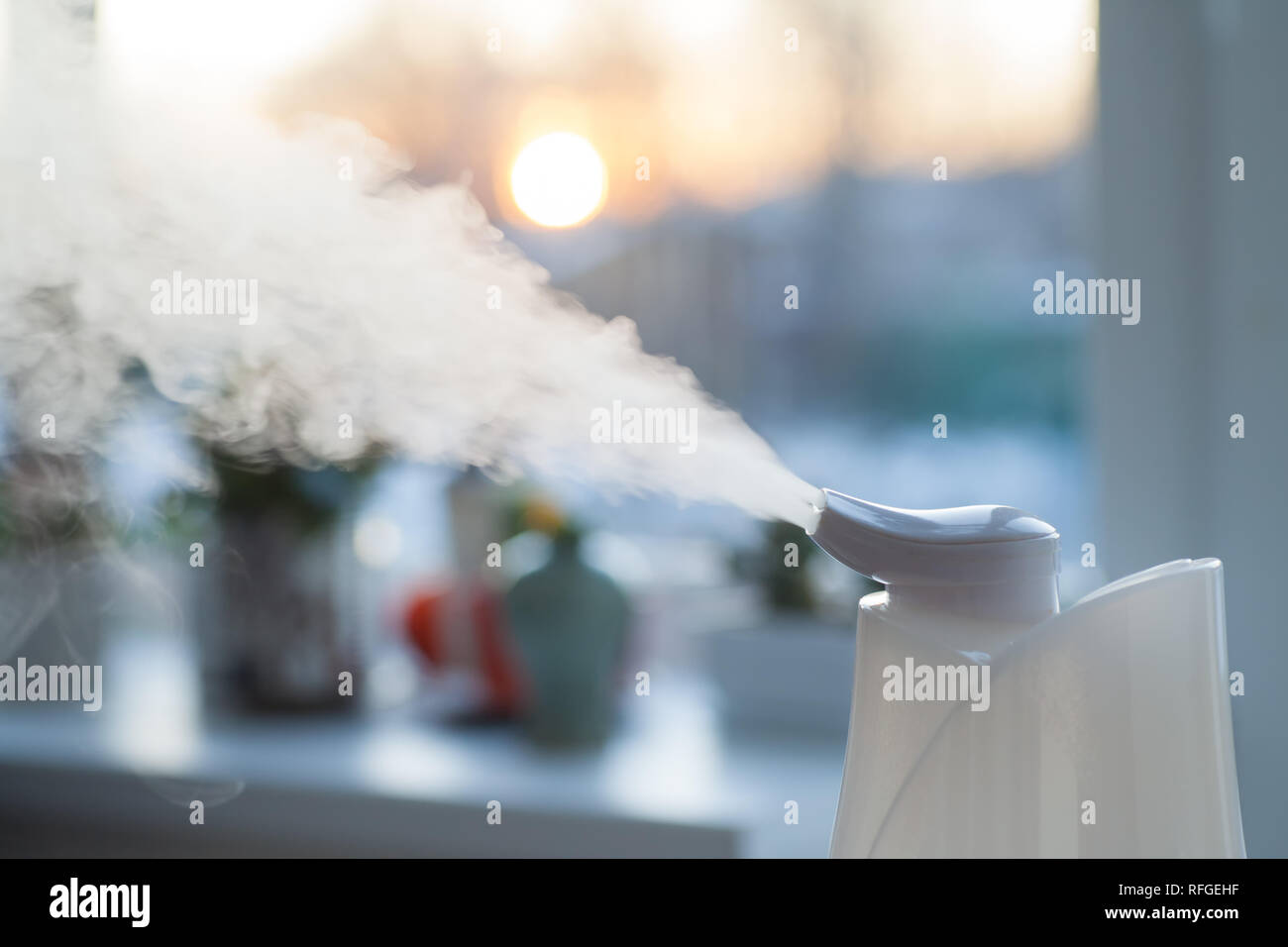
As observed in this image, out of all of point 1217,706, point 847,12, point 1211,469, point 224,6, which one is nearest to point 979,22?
point 847,12

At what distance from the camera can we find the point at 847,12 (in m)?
1.05

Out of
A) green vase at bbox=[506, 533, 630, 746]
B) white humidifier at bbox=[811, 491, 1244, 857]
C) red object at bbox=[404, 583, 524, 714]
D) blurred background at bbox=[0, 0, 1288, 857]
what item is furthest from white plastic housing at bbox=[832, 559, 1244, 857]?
red object at bbox=[404, 583, 524, 714]

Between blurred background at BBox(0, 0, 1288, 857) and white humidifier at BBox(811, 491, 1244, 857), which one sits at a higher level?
blurred background at BBox(0, 0, 1288, 857)

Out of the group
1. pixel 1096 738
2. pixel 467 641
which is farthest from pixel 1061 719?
pixel 467 641

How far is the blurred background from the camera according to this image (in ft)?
3.28

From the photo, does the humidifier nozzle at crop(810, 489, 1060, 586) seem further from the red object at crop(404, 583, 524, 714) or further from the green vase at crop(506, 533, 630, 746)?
the red object at crop(404, 583, 524, 714)

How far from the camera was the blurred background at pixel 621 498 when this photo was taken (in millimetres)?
1000

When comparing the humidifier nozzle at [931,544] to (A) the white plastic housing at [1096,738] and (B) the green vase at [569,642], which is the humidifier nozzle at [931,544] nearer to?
(A) the white plastic housing at [1096,738]

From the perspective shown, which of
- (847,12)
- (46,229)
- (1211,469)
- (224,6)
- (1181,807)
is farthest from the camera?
(847,12)

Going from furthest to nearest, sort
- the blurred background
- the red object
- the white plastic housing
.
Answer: the red object
the blurred background
the white plastic housing

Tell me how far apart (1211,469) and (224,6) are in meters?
0.88

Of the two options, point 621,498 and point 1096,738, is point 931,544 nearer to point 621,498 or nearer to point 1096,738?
point 1096,738
